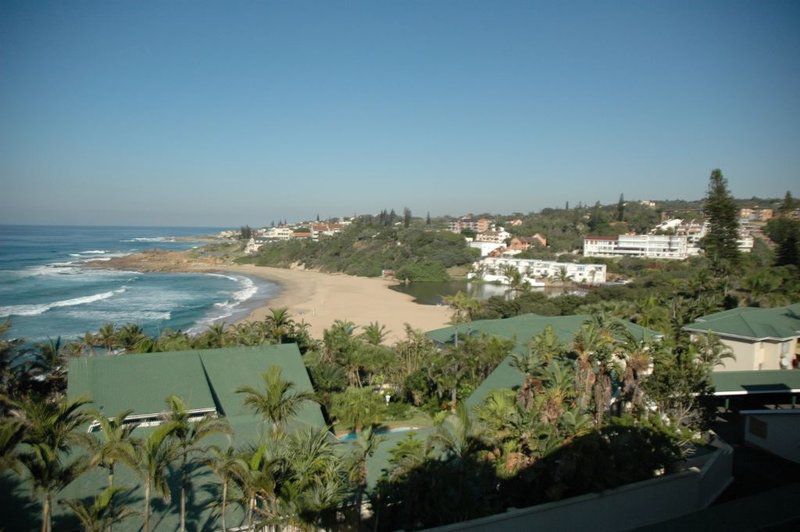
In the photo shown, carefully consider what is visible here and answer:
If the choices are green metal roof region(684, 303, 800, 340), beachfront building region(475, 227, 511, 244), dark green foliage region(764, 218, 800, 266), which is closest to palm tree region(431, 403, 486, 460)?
green metal roof region(684, 303, 800, 340)

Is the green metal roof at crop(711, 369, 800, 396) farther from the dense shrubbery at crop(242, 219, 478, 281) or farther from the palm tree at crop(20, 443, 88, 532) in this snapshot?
the dense shrubbery at crop(242, 219, 478, 281)

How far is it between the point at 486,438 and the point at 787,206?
165 ft

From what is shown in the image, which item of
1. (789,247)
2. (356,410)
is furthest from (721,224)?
(356,410)

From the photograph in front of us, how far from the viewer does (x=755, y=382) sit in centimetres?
1723

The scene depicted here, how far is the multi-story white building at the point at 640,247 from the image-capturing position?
3014 inches

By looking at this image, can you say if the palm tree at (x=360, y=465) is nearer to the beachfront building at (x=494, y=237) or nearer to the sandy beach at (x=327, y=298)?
the sandy beach at (x=327, y=298)

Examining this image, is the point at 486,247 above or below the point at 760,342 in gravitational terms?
below

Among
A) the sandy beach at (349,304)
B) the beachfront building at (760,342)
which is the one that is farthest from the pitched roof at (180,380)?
the beachfront building at (760,342)

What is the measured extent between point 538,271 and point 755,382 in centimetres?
5476

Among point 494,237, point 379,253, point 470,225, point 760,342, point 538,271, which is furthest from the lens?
point 470,225

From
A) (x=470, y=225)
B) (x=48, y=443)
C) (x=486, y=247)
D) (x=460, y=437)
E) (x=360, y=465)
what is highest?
(x=470, y=225)

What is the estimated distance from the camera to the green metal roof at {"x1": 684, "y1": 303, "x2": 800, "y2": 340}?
19.6 metres

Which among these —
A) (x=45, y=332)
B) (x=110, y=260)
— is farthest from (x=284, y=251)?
(x=45, y=332)

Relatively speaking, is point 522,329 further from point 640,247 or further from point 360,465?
point 640,247
